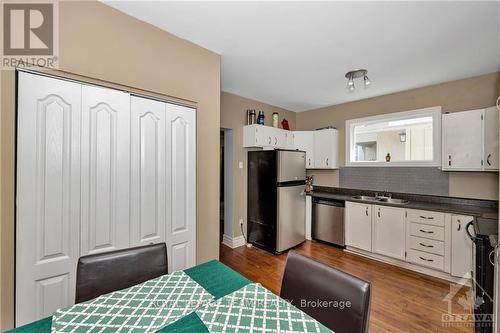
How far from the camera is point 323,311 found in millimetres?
1010

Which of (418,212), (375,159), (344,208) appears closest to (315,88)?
(375,159)

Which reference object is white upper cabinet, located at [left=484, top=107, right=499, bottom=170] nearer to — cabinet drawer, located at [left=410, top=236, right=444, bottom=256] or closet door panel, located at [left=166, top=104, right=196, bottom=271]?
cabinet drawer, located at [left=410, top=236, right=444, bottom=256]

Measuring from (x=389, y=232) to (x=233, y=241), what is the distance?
233 cm

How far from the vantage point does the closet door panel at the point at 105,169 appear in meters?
1.45

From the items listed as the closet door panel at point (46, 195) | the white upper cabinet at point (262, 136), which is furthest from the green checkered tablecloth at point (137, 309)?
the white upper cabinet at point (262, 136)

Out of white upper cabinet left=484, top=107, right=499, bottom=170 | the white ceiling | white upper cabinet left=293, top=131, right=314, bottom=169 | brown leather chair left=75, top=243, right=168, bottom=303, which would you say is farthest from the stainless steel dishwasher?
Result: brown leather chair left=75, top=243, right=168, bottom=303

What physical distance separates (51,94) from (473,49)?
3.60 m

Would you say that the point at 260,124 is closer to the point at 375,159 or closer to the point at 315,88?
the point at 315,88

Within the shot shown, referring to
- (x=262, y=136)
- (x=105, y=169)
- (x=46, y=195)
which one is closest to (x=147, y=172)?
(x=105, y=169)

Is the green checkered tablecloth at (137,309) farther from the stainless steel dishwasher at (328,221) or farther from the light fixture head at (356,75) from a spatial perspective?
the stainless steel dishwasher at (328,221)

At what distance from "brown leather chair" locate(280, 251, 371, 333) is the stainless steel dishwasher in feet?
8.63

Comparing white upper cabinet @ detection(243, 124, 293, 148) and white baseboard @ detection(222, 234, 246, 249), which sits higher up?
white upper cabinet @ detection(243, 124, 293, 148)

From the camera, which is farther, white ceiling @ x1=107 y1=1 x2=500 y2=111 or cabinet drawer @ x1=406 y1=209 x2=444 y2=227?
cabinet drawer @ x1=406 y1=209 x2=444 y2=227

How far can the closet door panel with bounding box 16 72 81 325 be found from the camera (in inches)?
48.7
